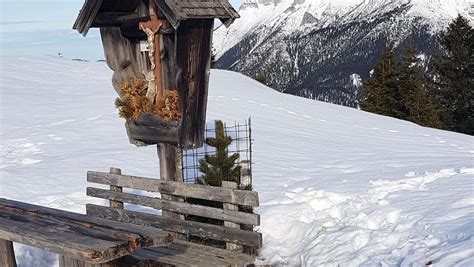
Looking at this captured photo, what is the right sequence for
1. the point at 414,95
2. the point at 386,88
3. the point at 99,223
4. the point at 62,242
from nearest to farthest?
the point at 62,242 < the point at 99,223 < the point at 414,95 < the point at 386,88

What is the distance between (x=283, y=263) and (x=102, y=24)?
12.9 ft

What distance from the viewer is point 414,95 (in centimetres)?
3381

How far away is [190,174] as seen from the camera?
11633 mm

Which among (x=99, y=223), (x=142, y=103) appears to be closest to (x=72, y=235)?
(x=99, y=223)

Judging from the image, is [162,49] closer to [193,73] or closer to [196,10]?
[193,73]

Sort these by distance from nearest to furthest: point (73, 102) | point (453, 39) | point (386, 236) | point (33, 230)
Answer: point (33, 230) < point (386, 236) < point (73, 102) < point (453, 39)

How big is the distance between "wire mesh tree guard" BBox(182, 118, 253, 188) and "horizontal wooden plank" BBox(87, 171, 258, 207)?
3.67 ft

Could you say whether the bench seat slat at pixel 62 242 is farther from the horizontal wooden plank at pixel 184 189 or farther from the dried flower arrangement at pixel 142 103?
the dried flower arrangement at pixel 142 103

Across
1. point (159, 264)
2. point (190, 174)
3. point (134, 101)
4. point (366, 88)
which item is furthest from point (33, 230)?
point (366, 88)

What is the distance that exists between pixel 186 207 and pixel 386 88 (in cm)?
2995

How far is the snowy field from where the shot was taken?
A: 7.12 meters

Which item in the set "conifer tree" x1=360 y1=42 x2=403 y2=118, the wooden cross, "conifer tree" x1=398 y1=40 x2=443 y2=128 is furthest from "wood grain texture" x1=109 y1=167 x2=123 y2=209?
"conifer tree" x1=360 y1=42 x2=403 y2=118

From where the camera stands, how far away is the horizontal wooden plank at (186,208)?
269 inches

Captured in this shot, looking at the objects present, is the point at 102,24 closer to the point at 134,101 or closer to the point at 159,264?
the point at 134,101
